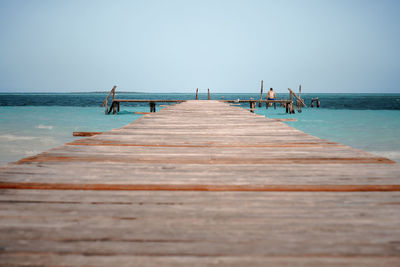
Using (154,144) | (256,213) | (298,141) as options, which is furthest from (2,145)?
(256,213)

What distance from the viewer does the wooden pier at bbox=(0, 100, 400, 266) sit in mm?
1051

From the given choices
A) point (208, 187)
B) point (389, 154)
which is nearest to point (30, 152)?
point (208, 187)

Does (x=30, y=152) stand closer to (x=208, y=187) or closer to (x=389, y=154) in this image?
(x=208, y=187)

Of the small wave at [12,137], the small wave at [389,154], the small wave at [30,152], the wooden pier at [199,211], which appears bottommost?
the small wave at [389,154]

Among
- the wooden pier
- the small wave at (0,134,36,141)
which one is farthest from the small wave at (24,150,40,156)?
the wooden pier

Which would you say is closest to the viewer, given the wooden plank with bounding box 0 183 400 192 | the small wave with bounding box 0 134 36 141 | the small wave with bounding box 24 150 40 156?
the wooden plank with bounding box 0 183 400 192

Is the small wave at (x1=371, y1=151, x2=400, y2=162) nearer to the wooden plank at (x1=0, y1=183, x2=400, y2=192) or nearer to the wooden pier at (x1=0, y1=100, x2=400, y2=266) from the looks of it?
the wooden pier at (x1=0, y1=100, x2=400, y2=266)

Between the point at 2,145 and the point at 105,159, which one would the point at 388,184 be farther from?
the point at 2,145

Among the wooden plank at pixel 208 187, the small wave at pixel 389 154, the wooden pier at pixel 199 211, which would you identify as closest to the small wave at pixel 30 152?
the wooden pier at pixel 199 211

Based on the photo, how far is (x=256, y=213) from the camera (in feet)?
4.52

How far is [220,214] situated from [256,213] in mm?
189

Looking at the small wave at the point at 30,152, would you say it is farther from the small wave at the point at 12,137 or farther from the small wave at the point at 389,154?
the small wave at the point at 389,154

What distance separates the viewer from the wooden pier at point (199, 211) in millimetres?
1051

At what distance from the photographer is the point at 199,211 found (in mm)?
1398
